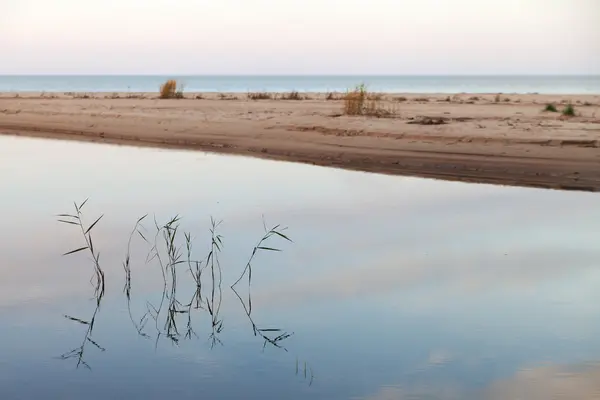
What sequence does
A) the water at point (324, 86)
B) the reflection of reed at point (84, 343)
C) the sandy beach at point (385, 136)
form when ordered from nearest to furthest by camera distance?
the reflection of reed at point (84, 343)
the sandy beach at point (385, 136)
the water at point (324, 86)

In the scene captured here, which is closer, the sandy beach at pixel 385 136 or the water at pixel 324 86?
the sandy beach at pixel 385 136

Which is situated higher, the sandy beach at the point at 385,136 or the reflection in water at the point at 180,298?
the sandy beach at the point at 385,136

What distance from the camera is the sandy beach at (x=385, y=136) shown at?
508 inches

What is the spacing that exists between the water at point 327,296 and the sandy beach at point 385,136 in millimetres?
1676

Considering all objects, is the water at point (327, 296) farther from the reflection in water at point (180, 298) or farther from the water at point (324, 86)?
the water at point (324, 86)

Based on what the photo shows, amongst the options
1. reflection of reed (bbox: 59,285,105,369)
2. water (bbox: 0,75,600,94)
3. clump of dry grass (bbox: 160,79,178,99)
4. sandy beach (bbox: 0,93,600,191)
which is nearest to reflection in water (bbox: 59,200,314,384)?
reflection of reed (bbox: 59,285,105,369)

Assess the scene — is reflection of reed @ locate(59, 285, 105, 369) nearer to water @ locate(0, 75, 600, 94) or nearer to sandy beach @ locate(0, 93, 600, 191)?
sandy beach @ locate(0, 93, 600, 191)

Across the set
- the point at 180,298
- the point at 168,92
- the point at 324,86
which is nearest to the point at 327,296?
the point at 180,298

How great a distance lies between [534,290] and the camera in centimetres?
655

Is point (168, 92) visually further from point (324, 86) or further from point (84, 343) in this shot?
point (324, 86)

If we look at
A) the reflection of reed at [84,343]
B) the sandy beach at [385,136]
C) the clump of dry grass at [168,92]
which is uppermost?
the clump of dry grass at [168,92]

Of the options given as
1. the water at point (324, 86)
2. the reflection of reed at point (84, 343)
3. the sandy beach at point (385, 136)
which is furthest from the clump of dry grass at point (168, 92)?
the reflection of reed at point (84, 343)

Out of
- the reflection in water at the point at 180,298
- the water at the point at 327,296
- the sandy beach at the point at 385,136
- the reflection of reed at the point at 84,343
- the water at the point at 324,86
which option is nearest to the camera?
the water at the point at 327,296

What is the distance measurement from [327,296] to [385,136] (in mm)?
10499
